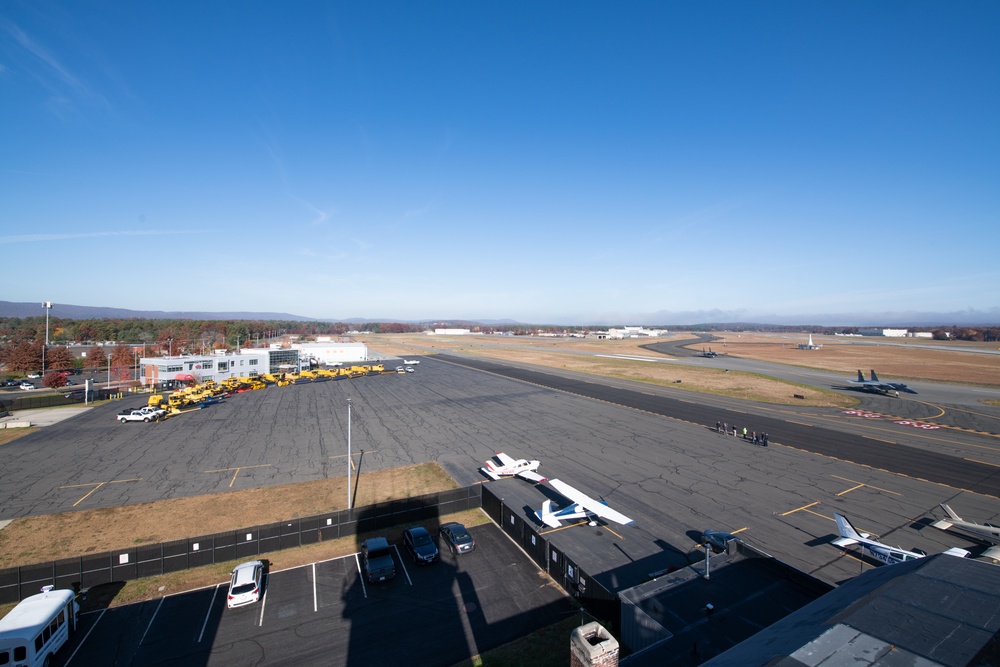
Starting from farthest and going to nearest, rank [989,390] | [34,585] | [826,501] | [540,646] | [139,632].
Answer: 1. [989,390]
2. [826,501]
3. [34,585]
4. [139,632]
5. [540,646]

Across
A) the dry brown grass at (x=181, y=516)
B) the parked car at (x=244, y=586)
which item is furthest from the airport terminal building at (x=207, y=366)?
the parked car at (x=244, y=586)

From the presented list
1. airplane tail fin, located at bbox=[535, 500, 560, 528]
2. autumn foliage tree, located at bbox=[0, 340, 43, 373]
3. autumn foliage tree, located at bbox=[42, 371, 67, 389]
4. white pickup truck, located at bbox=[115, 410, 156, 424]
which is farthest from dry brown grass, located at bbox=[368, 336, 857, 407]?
autumn foliage tree, located at bbox=[0, 340, 43, 373]

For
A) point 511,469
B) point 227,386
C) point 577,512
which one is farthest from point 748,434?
point 227,386

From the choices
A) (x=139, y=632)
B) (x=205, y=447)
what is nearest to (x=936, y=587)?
(x=139, y=632)

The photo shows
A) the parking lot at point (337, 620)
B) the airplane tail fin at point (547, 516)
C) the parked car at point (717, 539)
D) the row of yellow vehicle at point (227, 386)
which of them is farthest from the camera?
the row of yellow vehicle at point (227, 386)

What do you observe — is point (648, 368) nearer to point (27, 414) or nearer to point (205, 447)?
point (205, 447)

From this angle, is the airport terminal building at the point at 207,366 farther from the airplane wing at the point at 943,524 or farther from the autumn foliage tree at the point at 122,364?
the airplane wing at the point at 943,524
